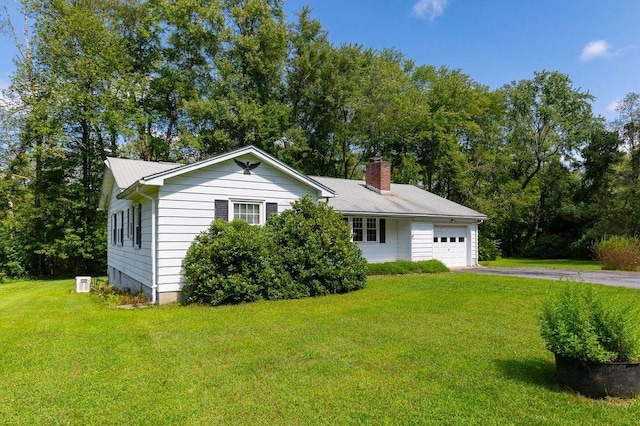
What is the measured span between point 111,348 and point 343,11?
21.8 meters

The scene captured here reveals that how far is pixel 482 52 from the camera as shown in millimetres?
18594

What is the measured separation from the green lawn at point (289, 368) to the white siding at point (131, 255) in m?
1.93

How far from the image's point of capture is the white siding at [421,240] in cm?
1825

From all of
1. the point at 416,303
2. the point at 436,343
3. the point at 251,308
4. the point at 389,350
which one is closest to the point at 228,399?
the point at 389,350

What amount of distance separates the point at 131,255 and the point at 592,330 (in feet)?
40.9

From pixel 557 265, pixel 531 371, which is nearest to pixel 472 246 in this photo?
pixel 557 265

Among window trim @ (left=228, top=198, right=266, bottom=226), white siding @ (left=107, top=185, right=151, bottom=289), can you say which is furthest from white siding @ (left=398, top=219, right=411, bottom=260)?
white siding @ (left=107, top=185, right=151, bottom=289)

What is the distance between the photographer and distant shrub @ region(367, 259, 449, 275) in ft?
53.8

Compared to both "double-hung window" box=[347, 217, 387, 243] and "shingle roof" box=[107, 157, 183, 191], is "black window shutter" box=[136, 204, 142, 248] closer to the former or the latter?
"shingle roof" box=[107, 157, 183, 191]

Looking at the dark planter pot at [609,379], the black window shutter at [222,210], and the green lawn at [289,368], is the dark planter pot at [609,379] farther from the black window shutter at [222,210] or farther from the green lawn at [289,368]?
the black window shutter at [222,210]

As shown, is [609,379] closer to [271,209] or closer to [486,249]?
[271,209]

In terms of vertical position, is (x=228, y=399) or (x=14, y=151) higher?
(x=14, y=151)

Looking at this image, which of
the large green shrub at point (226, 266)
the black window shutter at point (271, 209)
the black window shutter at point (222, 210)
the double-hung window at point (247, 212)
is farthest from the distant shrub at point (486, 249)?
the black window shutter at point (222, 210)

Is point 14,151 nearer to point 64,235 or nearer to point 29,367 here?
point 64,235
